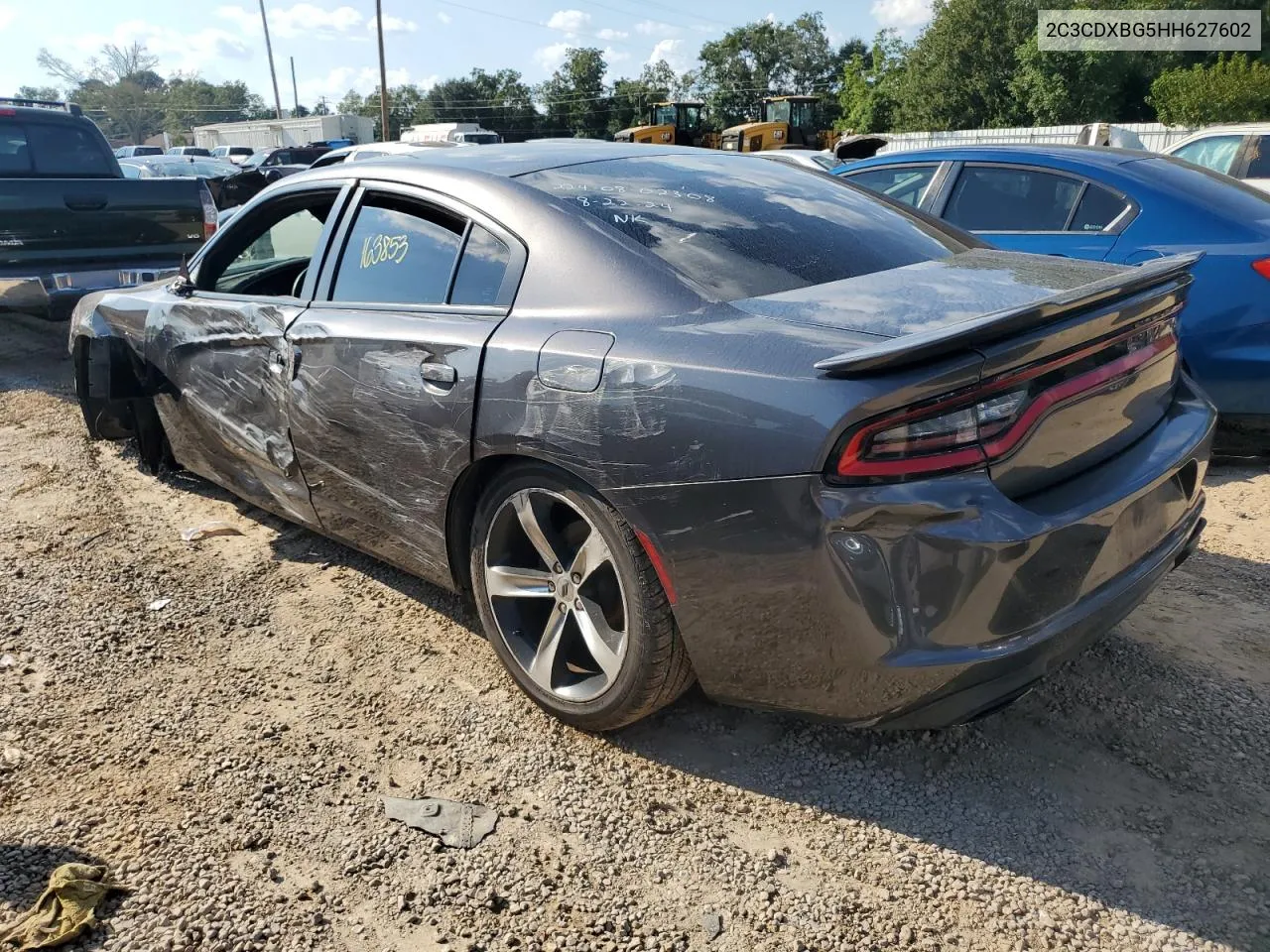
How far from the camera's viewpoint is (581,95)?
69.9 m

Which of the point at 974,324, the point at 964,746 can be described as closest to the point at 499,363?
the point at 974,324

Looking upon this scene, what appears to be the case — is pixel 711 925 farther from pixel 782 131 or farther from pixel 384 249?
pixel 782 131

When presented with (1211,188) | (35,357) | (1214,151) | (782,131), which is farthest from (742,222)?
(782,131)

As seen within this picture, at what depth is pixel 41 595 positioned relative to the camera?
11.8 feet

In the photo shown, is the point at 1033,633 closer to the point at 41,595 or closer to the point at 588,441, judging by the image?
the point at 588,441

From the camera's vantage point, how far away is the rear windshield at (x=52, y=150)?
8086 mm

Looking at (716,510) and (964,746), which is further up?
(716,510)

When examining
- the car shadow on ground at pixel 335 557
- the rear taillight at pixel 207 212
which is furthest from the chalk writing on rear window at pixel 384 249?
the rear taillight at pixel 207 212

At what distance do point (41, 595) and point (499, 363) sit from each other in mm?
2300

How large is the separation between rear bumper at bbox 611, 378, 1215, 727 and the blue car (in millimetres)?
2627

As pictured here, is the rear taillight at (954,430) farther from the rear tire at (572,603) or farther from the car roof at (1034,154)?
the car roof at (1034,154)

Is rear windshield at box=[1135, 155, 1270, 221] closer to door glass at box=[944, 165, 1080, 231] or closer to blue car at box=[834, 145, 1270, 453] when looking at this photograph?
blue car at box=[834, 145, 1270, 453]

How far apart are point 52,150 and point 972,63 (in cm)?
3598

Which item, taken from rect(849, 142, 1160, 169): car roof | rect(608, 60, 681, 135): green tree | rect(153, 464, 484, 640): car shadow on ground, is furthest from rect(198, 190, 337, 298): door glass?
rect(608, 60, 681, 135): green tree
